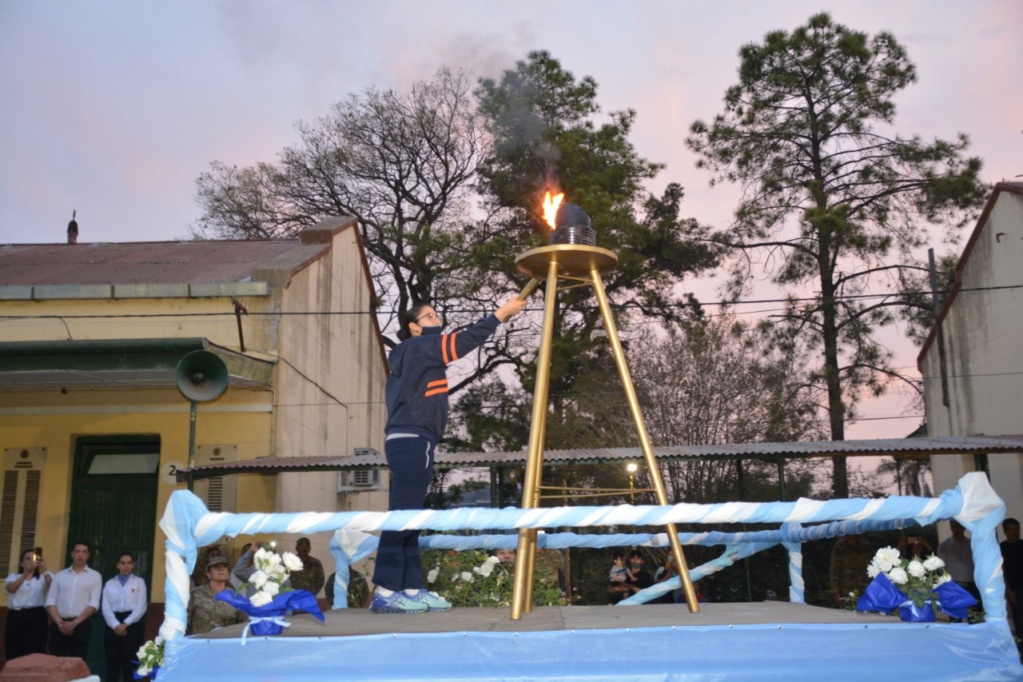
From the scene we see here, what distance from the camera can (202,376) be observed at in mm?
12742

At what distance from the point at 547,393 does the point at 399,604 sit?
4.81 feet

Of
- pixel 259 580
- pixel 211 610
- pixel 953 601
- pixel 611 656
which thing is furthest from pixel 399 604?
pixel 211 610

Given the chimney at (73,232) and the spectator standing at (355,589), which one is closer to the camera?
the spectator standing at (355,589)

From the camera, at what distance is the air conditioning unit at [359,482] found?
19.4 m

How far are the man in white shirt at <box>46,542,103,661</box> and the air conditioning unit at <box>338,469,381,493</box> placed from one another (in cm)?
858

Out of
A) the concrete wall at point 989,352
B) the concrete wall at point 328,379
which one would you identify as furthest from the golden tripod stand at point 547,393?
the concrete wall at point 989,352

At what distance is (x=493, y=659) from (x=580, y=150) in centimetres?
2495

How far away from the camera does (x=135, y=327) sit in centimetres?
1605

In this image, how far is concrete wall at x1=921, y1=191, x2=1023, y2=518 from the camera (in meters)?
19.4

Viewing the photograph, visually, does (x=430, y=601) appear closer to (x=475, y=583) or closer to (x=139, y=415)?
(x=475, y=583)

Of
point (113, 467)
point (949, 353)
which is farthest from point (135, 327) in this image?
point (949, 353)

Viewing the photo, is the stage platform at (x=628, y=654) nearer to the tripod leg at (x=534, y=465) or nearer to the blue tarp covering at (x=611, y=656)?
the blue tarp covering at (x=611, y=656)

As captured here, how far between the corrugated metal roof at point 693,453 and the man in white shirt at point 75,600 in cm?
311

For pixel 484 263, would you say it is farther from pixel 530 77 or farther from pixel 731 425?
pixel 731 425
